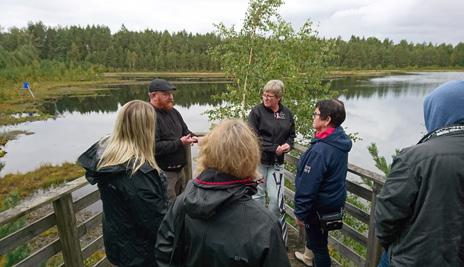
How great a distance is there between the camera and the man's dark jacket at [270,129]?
3824mm

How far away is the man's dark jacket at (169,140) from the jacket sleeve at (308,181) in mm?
1489

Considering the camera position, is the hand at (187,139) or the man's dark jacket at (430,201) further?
the hand at (187,139)

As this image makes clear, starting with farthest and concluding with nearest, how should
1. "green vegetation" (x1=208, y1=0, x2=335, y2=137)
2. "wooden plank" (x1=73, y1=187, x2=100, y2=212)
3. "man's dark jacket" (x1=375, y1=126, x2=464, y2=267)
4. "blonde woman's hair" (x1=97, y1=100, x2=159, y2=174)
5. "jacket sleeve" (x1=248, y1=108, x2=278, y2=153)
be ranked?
"green vegetation" (x1=208, y1=0, x2=335, y2=137), "jacket sleeve" (x1=248, y1=108, x2=278, y2=153), "wooden plank" (x1=73, y1=187, x2=100, y2=212), "blonde woman's hair" (x1=97, y1=100, x2=159, y2=174), "man's dark jacket" (x1=375, y1=126, x2=464, y2=267)

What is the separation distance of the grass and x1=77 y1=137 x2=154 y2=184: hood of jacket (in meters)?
11.0

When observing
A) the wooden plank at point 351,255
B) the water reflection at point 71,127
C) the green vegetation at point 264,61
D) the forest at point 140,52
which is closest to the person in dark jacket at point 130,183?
the wooden plank at point 351,255

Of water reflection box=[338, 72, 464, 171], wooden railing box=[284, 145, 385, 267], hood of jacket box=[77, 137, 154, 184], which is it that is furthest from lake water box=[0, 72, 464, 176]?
hood of jacket box=[77, 137, 154, 184]

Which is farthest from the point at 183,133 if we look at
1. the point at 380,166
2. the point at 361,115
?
the point at 361,115

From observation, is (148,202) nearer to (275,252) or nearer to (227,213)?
(227,213)

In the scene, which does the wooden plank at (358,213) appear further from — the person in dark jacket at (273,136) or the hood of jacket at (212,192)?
the hood of jacket at (212,192)

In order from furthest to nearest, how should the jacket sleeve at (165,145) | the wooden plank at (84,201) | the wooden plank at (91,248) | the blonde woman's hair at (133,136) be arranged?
the jacket sleeve at (165,145) < the wooden plank at (91,248) < the wooden plank at (84,201) < the blonde woman's hair at (133,136)

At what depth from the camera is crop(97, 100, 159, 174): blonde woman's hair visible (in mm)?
2210

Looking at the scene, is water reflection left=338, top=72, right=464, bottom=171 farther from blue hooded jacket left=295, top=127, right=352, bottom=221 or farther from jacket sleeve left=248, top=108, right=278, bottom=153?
blue hooded jacket left=295, top=127, right=352, bottom=221

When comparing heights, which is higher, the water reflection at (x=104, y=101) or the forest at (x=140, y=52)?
the forest at (x=140, y=52)

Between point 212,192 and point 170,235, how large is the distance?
419 millimetres
